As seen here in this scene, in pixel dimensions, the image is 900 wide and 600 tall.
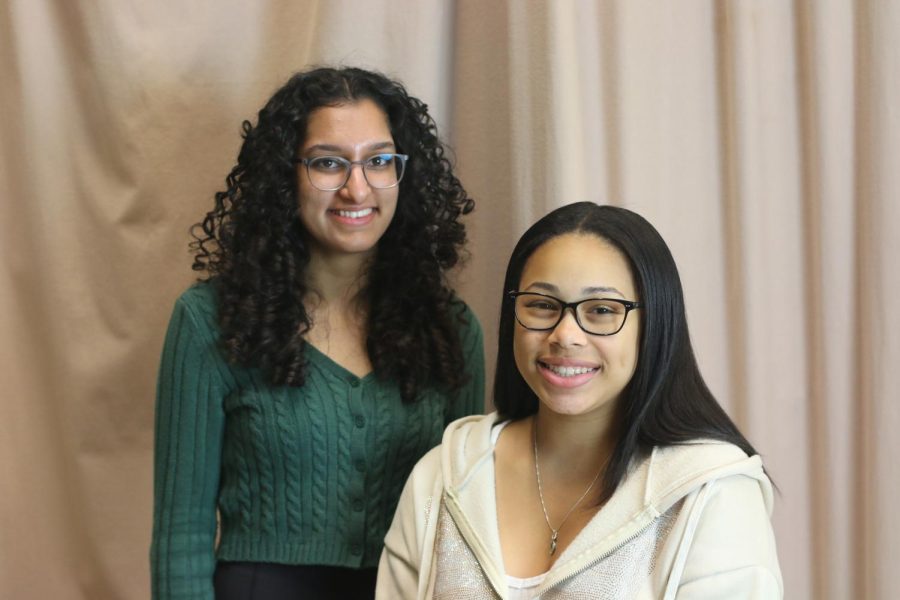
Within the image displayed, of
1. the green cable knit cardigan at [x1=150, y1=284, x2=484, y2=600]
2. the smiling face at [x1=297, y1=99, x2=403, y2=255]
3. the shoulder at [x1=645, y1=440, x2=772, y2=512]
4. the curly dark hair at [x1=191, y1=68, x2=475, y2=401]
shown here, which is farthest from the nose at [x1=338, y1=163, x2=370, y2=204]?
the shoulder at [x1=645, y1=440, x2=772, y2=512]

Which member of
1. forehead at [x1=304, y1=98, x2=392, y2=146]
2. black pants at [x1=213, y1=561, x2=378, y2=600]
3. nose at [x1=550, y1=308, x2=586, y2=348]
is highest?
forehead at [x1=304, y1=98, x2=392, y2=146]

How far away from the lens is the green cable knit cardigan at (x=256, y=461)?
5.51ft

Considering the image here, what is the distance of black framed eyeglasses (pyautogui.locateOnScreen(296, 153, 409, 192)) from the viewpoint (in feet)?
5.44

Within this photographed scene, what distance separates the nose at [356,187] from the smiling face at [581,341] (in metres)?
0.35

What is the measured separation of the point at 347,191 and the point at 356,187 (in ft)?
A: 0.06

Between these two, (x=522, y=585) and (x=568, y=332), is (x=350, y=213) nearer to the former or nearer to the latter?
(x=568, y=332)

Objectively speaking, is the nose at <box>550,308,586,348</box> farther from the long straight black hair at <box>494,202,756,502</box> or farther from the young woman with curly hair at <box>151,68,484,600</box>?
the young woman with curly hair at <box>151,68,484,600</box>

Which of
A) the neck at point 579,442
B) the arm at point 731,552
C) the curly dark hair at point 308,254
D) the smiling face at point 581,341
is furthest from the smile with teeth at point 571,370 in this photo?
the curly dark hair at point 308,254

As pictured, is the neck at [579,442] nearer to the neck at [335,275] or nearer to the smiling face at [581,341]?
the smiling face at [581,341]

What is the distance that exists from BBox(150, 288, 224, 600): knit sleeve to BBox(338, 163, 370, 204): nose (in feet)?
1.04

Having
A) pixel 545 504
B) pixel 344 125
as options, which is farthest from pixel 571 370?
pixel 344 125

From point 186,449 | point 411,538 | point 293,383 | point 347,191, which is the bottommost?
point 411,538

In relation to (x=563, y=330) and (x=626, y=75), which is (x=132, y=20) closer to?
(x=626, y=75)

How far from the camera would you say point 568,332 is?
4.56 feet
